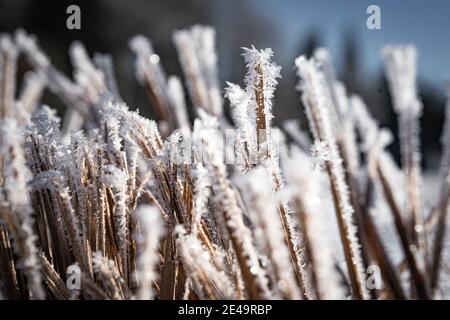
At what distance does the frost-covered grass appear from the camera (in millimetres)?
450

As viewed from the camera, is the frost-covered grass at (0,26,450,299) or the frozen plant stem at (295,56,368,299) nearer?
the frost-covered grass at (0,26,450,299)

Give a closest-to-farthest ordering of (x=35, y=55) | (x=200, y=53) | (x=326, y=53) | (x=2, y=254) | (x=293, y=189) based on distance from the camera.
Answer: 1. (x=293, y=189)
2. (x=2, y=254)
3. (x=326, y=53)
4. (x=200, y=53)
5. (x=35, y=55)

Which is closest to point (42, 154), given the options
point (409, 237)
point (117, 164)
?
point (117, 164)

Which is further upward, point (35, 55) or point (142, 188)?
point (35, 55)

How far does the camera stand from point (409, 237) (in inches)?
31.2

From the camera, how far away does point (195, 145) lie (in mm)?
614

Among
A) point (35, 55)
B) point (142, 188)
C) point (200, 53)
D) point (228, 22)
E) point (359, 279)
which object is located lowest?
point (359, 279)

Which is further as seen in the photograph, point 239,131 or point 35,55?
point 35,55

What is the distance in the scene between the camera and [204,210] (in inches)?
23.5

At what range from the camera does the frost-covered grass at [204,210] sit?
0.45 metres

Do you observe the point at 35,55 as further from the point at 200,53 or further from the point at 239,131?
the point at 239,131

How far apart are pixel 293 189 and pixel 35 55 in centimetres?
134

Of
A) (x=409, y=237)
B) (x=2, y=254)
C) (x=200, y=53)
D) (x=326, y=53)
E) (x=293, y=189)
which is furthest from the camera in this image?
(x=200, y=53)

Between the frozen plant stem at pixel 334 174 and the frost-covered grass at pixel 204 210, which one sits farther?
the frozen plant stem at pixel 334 174
